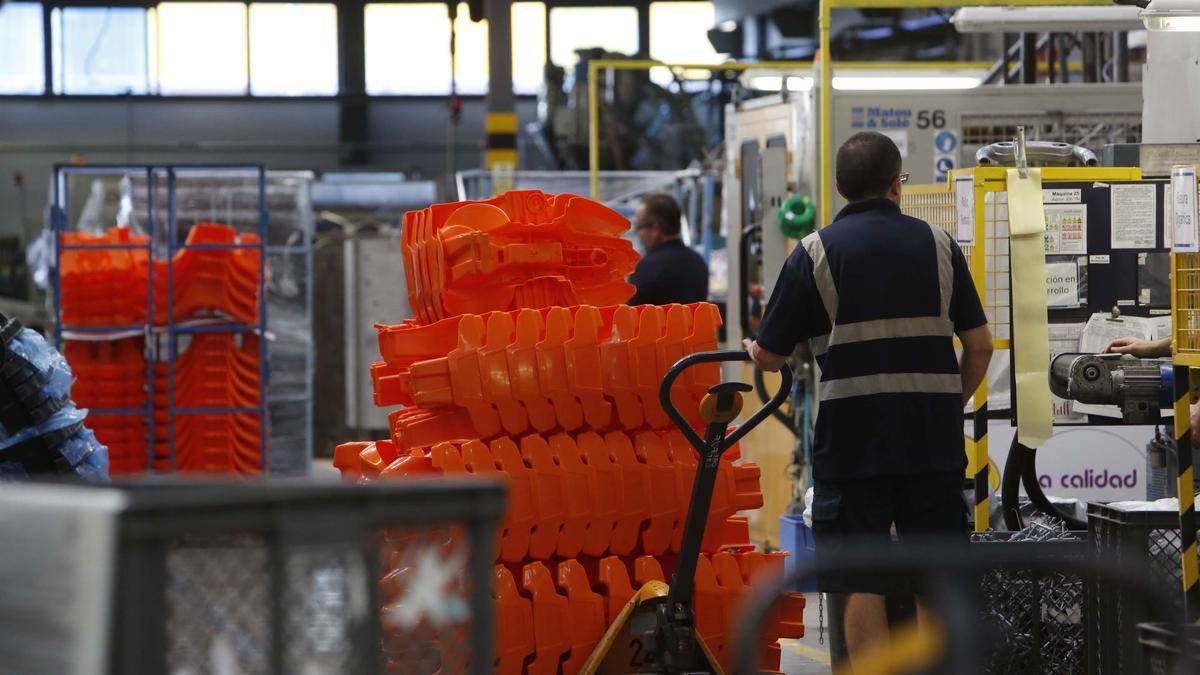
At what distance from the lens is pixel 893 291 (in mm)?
4664

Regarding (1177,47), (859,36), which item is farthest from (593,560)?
(859,36)

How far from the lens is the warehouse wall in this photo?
29203mm

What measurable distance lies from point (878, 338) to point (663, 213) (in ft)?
14.7

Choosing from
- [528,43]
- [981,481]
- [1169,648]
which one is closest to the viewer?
[1169,648]

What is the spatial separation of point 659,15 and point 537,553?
83.5ft

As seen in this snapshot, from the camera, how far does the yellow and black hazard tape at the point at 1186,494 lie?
4.78 m

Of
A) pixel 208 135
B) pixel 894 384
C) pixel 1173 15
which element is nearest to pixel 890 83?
pixel 1173 15

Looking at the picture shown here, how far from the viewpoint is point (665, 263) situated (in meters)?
8.93

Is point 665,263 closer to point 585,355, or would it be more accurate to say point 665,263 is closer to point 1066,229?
point 1066,229

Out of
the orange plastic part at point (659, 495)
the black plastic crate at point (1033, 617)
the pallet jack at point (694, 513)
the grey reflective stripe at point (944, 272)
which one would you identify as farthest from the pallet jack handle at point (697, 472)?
the black plastic crate at point (1033, 617)

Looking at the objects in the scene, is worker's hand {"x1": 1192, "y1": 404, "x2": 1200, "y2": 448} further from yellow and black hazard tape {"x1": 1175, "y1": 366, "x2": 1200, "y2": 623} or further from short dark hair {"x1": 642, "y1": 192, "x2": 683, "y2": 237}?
short dark hair {"x1": 642, "y1": 192, "x2": 683, "y2": 237}

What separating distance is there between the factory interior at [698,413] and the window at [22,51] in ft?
57.9

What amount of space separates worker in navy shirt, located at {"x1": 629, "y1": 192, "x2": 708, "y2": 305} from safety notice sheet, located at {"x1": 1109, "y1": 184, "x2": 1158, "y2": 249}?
9.86 ft

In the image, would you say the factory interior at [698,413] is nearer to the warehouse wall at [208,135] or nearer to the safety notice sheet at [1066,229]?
the safety notice sheet at [1066,229]
